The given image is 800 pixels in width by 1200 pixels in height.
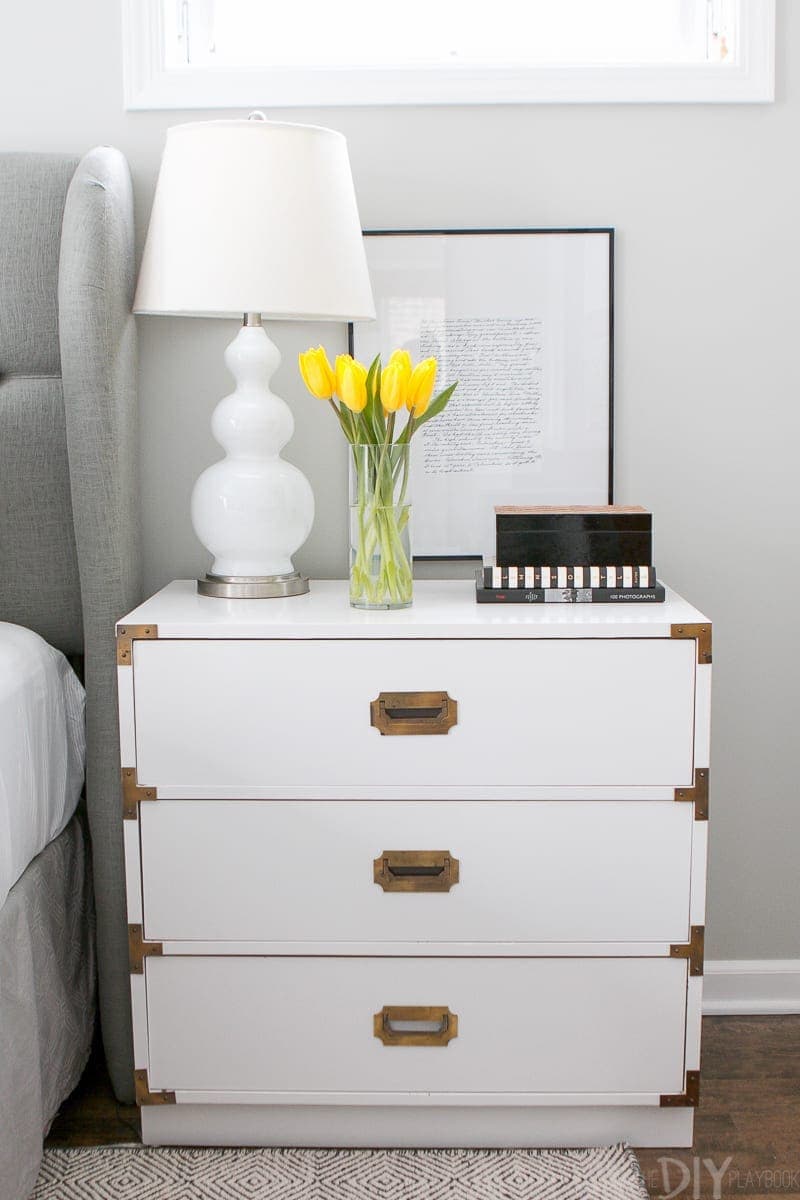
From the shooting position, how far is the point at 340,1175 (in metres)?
1.56

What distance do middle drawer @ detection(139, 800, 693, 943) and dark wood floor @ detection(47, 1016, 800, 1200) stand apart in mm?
341

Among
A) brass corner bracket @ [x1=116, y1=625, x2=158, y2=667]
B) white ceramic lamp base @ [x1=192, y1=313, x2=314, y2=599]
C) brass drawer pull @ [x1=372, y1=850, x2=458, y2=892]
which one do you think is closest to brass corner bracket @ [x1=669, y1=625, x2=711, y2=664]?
brass drawer pull @ [x1=372, y1=850, x2=458, y2=892]

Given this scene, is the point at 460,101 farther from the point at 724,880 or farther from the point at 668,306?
the point at 724,880

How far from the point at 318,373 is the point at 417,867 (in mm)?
688

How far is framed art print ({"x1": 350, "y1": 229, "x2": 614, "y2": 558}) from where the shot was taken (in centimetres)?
182

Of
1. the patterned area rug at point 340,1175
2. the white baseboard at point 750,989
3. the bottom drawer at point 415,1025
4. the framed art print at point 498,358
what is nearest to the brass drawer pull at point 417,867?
the bottom drawer at point 415,1025

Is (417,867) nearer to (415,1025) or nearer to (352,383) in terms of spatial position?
(415,1025)

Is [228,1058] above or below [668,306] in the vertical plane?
below

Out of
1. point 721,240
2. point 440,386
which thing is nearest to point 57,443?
point 440,386

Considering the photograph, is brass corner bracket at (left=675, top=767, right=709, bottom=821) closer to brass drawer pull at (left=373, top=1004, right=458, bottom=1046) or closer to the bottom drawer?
the bottom drawer

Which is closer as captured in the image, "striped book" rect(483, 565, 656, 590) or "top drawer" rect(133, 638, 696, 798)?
"top drawer" rect(133, 638, 696, 798)

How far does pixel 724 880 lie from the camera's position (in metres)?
1.98

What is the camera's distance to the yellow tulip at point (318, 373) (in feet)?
5.09

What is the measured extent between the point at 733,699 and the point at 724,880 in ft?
1.06
